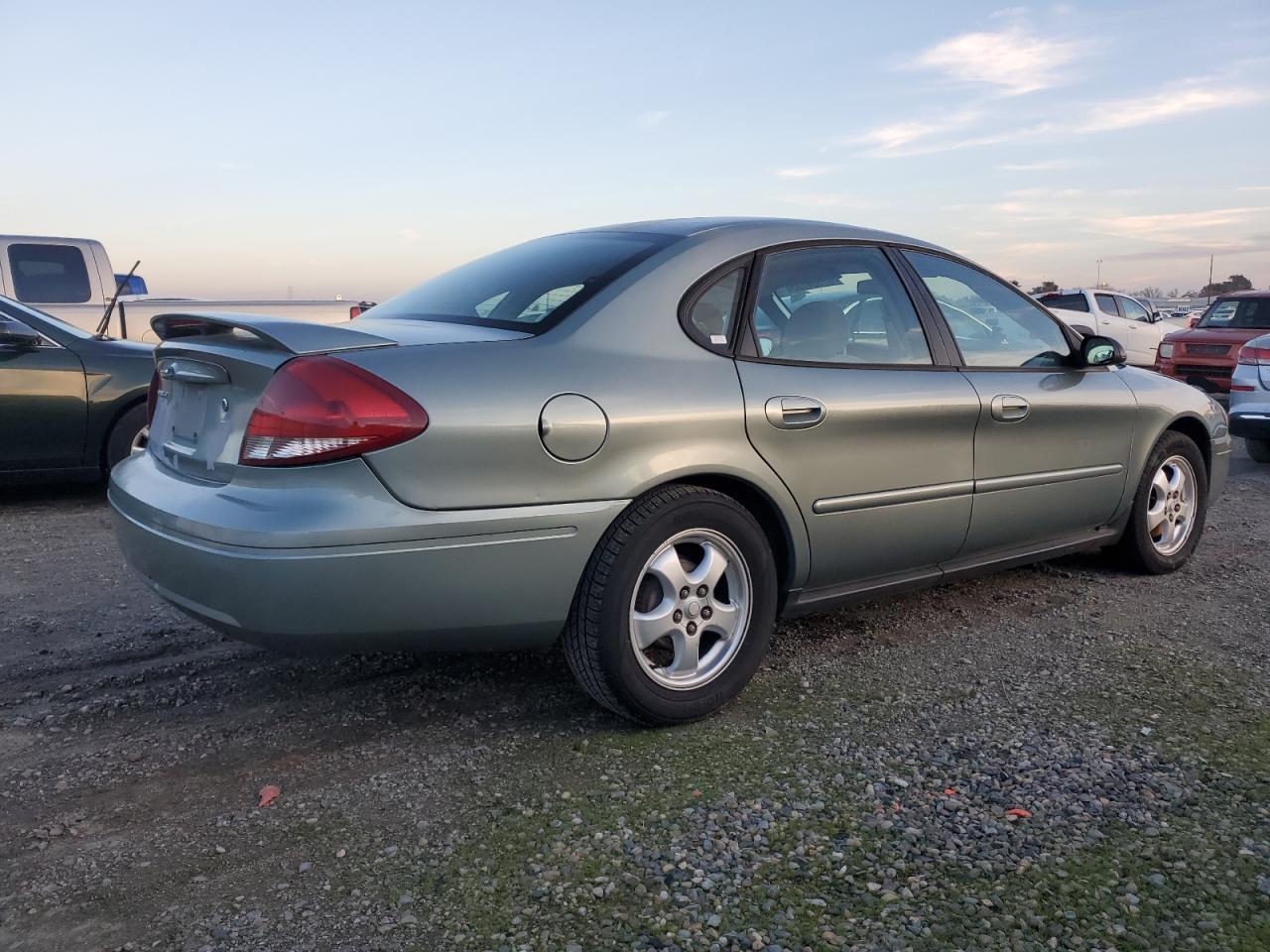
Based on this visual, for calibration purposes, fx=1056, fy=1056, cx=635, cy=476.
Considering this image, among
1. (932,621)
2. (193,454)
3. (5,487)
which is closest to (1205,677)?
(932,621)

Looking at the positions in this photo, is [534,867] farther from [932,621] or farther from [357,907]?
[932,621]

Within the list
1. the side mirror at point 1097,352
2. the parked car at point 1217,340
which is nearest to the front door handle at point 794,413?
the side mirror at point 1097,352

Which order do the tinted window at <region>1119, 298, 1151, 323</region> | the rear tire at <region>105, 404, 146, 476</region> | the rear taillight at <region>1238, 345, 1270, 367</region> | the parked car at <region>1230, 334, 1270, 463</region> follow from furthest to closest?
the tinted window at <region>1119, 298, 1151, 323</region> < the rear taillight at <region>1238, 345, 1270, 367</region> < the parked car at <region>1230, 334, 1270, 463</region> < the rear tire at <region>105, 404, 146, 476</region>

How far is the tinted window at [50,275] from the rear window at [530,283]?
817cm

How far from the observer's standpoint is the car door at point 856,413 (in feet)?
10.9

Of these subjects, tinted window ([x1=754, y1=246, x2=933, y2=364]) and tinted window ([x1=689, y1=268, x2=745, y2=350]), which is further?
tinted window ([x1=754, y1=246, x2=933, y2=364])

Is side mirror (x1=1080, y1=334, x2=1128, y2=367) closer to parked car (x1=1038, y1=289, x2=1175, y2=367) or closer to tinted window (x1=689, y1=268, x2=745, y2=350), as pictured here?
tinted window (x1=689, y1=268, x2=745, y2=350)

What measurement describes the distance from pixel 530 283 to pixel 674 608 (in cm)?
114

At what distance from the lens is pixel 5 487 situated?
290 inches

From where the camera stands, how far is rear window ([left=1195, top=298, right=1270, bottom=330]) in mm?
12766

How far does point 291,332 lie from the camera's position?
2807mm

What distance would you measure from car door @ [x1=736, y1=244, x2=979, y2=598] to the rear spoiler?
1.14m

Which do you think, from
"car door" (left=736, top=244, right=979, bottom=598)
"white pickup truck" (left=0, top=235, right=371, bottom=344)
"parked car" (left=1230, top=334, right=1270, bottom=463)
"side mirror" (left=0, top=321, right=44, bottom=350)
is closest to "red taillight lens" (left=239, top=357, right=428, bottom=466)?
"car door" (left=736, top=244, right=979, bottom=598)

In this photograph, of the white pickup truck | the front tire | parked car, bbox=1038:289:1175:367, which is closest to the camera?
the front tire
